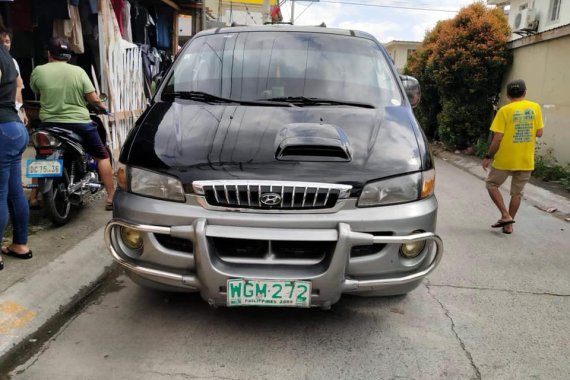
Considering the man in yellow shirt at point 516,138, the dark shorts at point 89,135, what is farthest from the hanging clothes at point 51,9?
the man in yellow shirt at point 516,138

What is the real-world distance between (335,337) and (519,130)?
349 centimetres

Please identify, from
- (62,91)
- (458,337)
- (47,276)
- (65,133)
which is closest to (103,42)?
(62,91)

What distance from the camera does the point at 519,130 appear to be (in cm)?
522

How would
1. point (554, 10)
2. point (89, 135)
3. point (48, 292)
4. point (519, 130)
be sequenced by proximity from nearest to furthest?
1. point (48, 292)
2. point (89, 135)
3. point (519, 130)
4. point (554, 10)

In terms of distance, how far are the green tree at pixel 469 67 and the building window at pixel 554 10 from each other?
786cm

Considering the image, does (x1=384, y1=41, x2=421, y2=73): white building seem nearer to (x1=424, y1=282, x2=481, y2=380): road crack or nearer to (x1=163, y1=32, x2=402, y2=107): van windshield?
(x1=163, y1=32, x2=402, y2=107): van windshield

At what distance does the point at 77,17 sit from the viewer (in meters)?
6.44

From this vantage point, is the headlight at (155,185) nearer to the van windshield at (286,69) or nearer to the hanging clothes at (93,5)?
the van windshield at (286,69)

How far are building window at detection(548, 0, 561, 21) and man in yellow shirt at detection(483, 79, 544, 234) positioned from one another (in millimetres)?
14548

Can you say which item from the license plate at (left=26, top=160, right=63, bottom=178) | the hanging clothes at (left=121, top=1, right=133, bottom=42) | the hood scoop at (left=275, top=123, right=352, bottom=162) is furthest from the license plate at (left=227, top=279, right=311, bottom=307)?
the hanging clothes at (left=121, top=1, right=133, bottom=42)

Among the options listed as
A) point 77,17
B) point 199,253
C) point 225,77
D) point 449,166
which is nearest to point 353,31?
point 225,77

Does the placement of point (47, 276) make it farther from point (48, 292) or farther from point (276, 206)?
point (276, 206)

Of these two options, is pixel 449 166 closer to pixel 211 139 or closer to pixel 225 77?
pixel 225 77

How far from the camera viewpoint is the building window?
1695 centimetres
